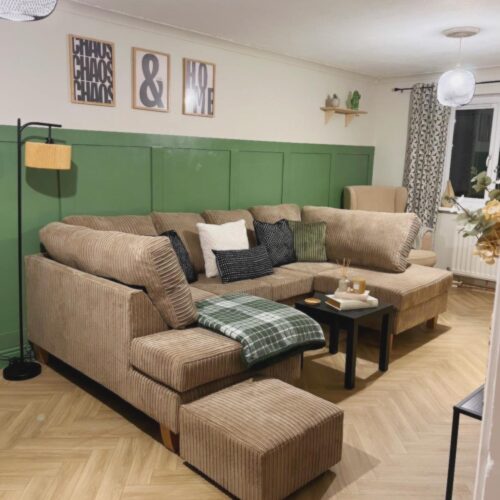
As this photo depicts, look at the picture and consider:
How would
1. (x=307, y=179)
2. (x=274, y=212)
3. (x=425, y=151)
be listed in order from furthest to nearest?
1. (x=425, y=151)
2. (x=307, y=179)
3. (x=274, y=212)

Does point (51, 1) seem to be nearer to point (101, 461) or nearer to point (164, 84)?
point (101, 461)

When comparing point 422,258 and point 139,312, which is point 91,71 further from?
point 422,258

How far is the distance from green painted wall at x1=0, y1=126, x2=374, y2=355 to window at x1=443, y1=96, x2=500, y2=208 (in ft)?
4.36

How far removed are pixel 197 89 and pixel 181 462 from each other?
3.06m

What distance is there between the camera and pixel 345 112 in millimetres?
5859

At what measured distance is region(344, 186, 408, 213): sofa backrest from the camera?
233 inches

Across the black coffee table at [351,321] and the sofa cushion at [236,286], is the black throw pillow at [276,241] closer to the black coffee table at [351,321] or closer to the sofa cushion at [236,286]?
the sofa cushion at [236,286]

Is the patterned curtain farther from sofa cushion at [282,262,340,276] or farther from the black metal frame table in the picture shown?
the black metal frame table

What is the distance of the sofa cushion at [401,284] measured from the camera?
3777mm

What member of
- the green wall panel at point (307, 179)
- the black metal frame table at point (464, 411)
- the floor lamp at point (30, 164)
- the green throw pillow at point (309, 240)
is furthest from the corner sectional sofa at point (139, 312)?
the green wall panel at point (307, 179)

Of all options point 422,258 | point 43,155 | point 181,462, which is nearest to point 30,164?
point 43,155

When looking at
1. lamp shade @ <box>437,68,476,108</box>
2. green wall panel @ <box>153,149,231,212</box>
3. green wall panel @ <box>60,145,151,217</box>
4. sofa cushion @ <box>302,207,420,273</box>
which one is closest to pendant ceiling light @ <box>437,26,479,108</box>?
lamp shade @ <box>437,68,476,108</box>

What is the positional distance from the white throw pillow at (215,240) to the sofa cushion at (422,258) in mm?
1730

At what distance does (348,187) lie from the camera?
5.91 meters
